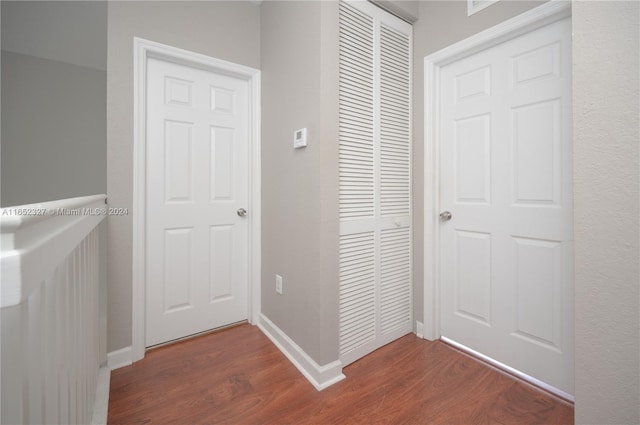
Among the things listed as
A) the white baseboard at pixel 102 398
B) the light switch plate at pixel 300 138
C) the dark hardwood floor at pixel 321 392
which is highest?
the light switch plate at pixel 300 138

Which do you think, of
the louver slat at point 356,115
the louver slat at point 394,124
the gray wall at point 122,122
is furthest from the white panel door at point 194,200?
the louver slat at point 394,124

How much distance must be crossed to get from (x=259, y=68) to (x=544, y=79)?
192 centimetres

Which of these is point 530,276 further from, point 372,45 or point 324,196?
point 372,45

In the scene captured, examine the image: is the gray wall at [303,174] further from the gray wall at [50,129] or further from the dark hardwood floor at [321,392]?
the gray wall at [50,129]

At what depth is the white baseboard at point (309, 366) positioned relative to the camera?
1526 millimetres

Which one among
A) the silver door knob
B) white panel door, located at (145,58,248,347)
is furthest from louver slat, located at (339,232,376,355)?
white panel door, located at (145,58,248,347)

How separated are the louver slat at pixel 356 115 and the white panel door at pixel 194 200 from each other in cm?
94

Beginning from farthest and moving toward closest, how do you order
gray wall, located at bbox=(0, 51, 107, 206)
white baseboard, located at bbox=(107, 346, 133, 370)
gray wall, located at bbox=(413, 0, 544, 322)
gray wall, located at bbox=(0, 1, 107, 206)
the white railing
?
1. gray wall, located at bbox=(0, 51, 107, 206)
2. gray wall, located at bbox=(0, 1, 107, 206)
3. gray wall, located at bbox=(413, 0, 544, 322)
4. white baseboard, located at bbox=(107, 346, 133, 370)
5. the white railing

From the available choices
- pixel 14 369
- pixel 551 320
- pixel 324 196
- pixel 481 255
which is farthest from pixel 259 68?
pixel 551 320

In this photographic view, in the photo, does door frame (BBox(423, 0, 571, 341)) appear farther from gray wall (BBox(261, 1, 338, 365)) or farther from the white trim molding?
gray wall (BBox(261, 1, 338, 365))

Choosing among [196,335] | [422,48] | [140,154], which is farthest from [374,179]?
[196,335]

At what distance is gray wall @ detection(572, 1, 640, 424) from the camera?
2.86 feet

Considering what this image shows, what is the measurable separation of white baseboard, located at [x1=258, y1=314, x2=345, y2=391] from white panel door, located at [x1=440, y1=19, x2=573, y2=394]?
0.93 m

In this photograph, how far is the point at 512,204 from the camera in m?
1.63
